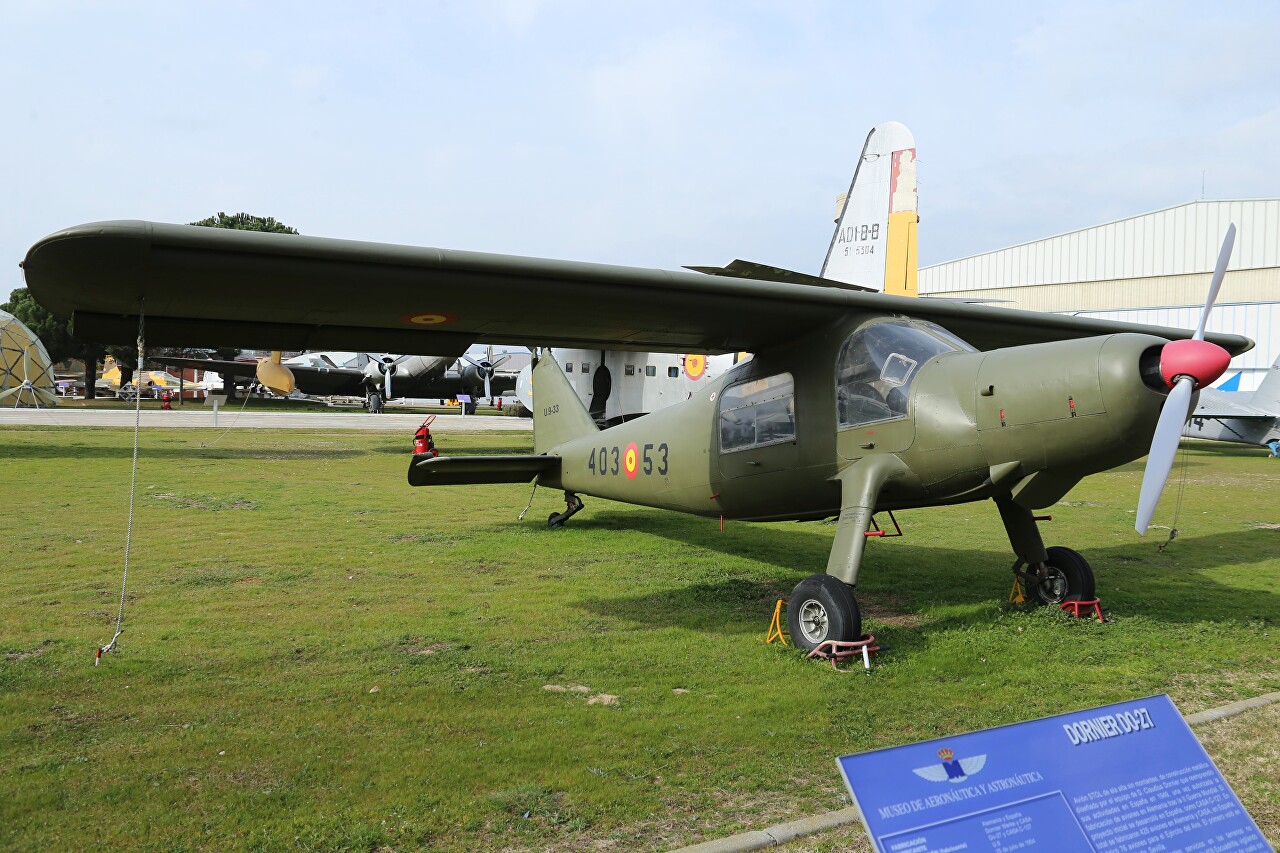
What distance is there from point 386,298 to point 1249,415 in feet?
101

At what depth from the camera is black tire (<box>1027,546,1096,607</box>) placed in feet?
23.9

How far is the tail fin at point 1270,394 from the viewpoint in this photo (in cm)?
2794

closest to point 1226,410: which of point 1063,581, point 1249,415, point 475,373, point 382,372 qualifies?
→ point 1249,415

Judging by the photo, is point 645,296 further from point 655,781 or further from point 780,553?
point 780,553

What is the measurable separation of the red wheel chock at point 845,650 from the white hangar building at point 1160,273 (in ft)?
122

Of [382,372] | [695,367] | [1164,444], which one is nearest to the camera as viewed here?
[1164,444]

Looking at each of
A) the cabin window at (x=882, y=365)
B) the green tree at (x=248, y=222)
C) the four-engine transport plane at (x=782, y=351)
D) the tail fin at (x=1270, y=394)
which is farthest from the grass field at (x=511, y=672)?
the green tree at (x=248, y=222)

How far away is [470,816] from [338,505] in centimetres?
1064

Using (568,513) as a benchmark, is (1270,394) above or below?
above

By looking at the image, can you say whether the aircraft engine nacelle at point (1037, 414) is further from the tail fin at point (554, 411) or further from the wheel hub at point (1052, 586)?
the tail fin at point (554, 411)

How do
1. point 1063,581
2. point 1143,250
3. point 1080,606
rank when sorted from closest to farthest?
point 1080,606
point 1063,581
point 1143,250

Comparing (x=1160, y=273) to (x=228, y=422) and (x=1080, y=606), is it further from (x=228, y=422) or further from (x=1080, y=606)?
(x=228, y=422)

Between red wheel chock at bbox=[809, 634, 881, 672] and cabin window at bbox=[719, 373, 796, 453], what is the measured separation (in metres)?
2.01

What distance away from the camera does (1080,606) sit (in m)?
7.22
